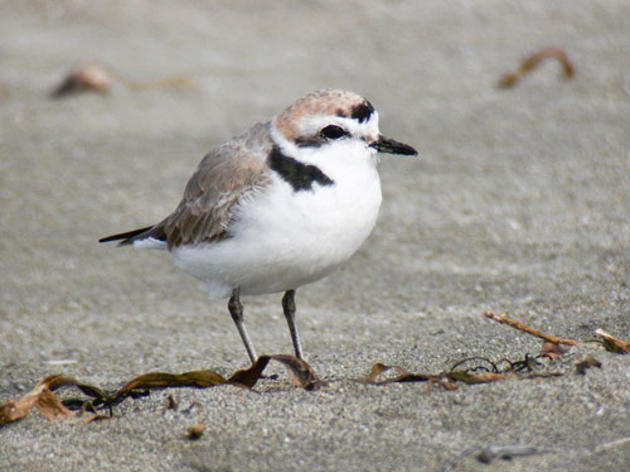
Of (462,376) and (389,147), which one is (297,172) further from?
(462,376)

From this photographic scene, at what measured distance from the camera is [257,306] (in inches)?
186

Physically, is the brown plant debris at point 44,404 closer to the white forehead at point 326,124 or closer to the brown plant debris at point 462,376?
the brown plant debris at point 462,376

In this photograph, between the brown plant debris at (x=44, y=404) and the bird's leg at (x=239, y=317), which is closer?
the brown plant debris at (x=44, y=404)

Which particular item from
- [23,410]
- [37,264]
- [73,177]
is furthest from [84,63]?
[23,410]

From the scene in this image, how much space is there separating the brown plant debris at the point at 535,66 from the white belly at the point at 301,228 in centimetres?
373

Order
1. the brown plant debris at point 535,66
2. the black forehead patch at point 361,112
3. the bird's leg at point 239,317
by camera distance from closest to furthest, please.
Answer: the black forehead patch at point 361,112, the bird's leg at point 239,317, the brown plant debris at point 535,66

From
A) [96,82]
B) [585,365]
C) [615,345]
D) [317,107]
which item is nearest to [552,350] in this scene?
[615,345]

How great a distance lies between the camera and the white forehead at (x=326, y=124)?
344 centimetres

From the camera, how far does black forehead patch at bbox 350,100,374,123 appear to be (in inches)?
135

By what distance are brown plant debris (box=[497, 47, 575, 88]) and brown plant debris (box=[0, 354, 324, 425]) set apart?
429 centimetres

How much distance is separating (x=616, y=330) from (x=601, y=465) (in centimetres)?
128

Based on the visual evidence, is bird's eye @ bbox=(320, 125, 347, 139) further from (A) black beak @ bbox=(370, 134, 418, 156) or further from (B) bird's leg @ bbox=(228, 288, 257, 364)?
(B) bird's leg @ bbox=(228, 288, 257, 364)

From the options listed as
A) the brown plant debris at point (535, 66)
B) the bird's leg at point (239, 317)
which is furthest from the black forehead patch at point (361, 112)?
the brown plant debris at point (535, 66)

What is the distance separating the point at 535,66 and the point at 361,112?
12.9ft
